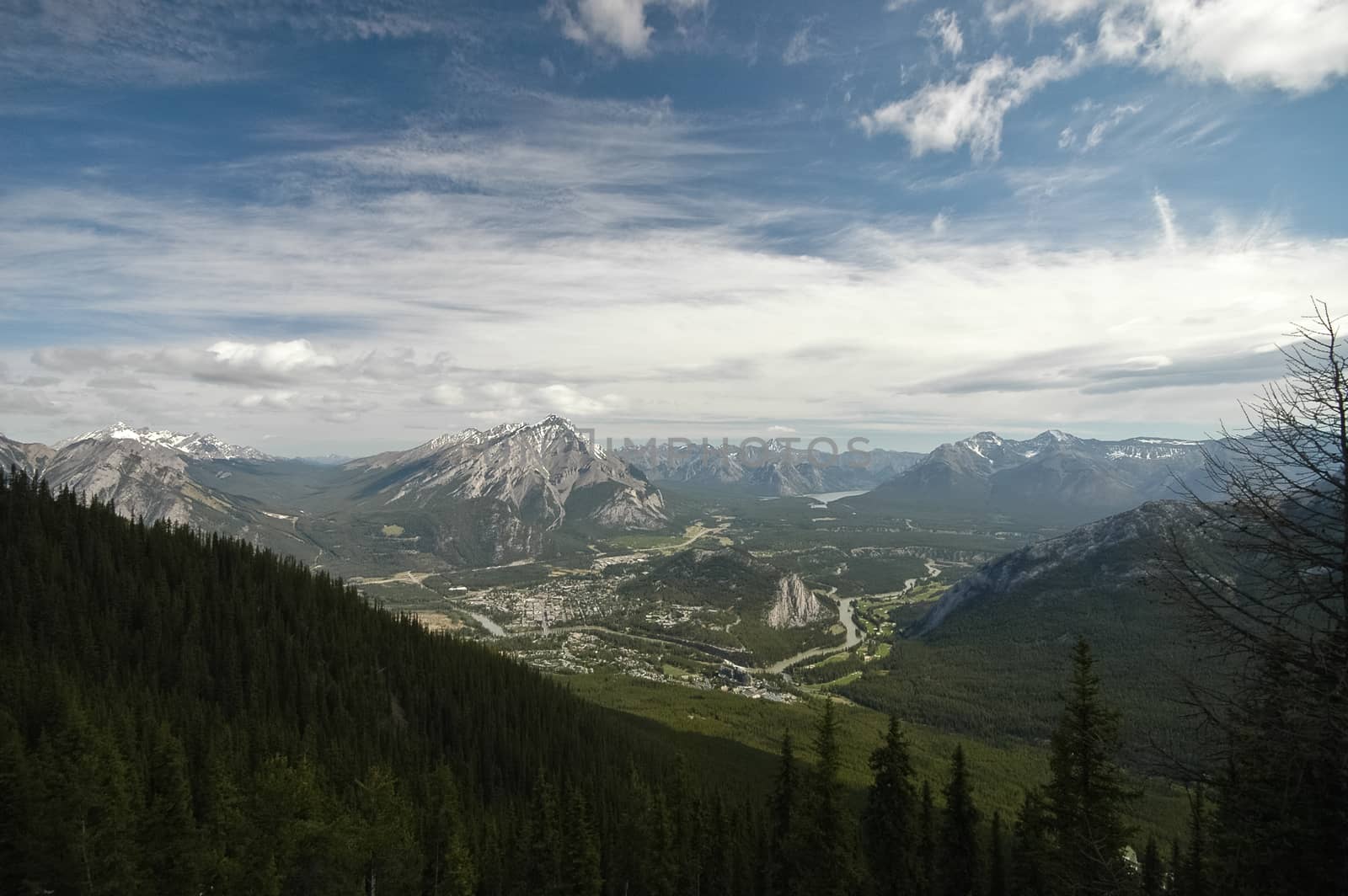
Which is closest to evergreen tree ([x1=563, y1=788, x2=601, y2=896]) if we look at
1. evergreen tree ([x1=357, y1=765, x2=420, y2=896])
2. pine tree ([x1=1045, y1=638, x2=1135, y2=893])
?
evergreen tree ([x1=357, y1=765, x2=420, y2=896])

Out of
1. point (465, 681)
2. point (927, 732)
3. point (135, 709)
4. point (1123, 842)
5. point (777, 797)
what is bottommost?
point (927, 732)

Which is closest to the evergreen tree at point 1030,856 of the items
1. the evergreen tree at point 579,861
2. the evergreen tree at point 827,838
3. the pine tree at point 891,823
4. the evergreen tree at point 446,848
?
the pine tree at point 891,823

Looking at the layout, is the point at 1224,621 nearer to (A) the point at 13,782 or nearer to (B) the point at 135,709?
(A) the point at 13,782

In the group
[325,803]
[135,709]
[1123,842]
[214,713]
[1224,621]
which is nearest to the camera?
[1224,621]

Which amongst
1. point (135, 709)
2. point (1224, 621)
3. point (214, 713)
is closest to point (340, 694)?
point (214, 713)

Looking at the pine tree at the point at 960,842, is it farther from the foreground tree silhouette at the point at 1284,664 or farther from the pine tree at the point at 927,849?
the foreground tree silhouette at the point at 1284,664

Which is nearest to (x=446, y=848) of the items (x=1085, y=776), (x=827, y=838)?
(x=827, y=838)
